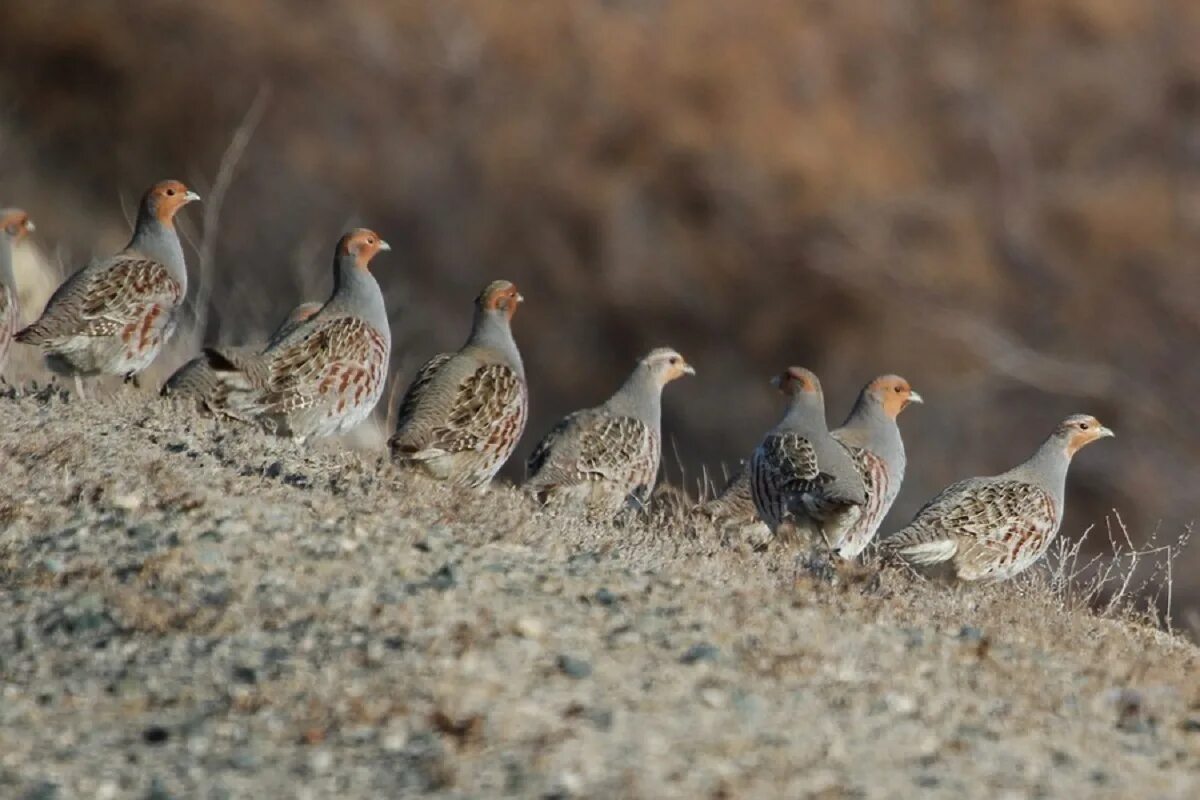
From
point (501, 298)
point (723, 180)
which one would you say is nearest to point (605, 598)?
point (501, 298)

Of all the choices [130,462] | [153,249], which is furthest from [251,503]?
[153,249]

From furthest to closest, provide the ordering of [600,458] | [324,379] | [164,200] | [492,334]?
[164,200] < [492,334] < [600,458] < [324,379]

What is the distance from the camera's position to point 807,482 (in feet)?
27.1

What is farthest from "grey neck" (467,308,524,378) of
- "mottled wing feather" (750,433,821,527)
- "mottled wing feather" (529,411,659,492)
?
"mottled wing feather" (750,433,821,527)

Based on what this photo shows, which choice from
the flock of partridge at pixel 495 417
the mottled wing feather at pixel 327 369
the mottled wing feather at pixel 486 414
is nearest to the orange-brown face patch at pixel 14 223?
the flock of partridge at pixel 495 417

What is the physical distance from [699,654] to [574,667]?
35cm

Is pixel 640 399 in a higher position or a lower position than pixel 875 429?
lower

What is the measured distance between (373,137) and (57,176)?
13.6 feet

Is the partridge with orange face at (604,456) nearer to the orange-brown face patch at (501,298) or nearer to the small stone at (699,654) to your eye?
the orange-brown face patch at (501,298)

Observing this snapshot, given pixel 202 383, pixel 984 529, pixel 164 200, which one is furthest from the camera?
pixel 164 200

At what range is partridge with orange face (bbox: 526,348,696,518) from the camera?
8664mm

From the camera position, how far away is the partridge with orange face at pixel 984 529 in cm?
819

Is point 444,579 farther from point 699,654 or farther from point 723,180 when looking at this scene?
point 723,180

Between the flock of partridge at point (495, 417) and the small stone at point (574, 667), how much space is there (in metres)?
2.83
